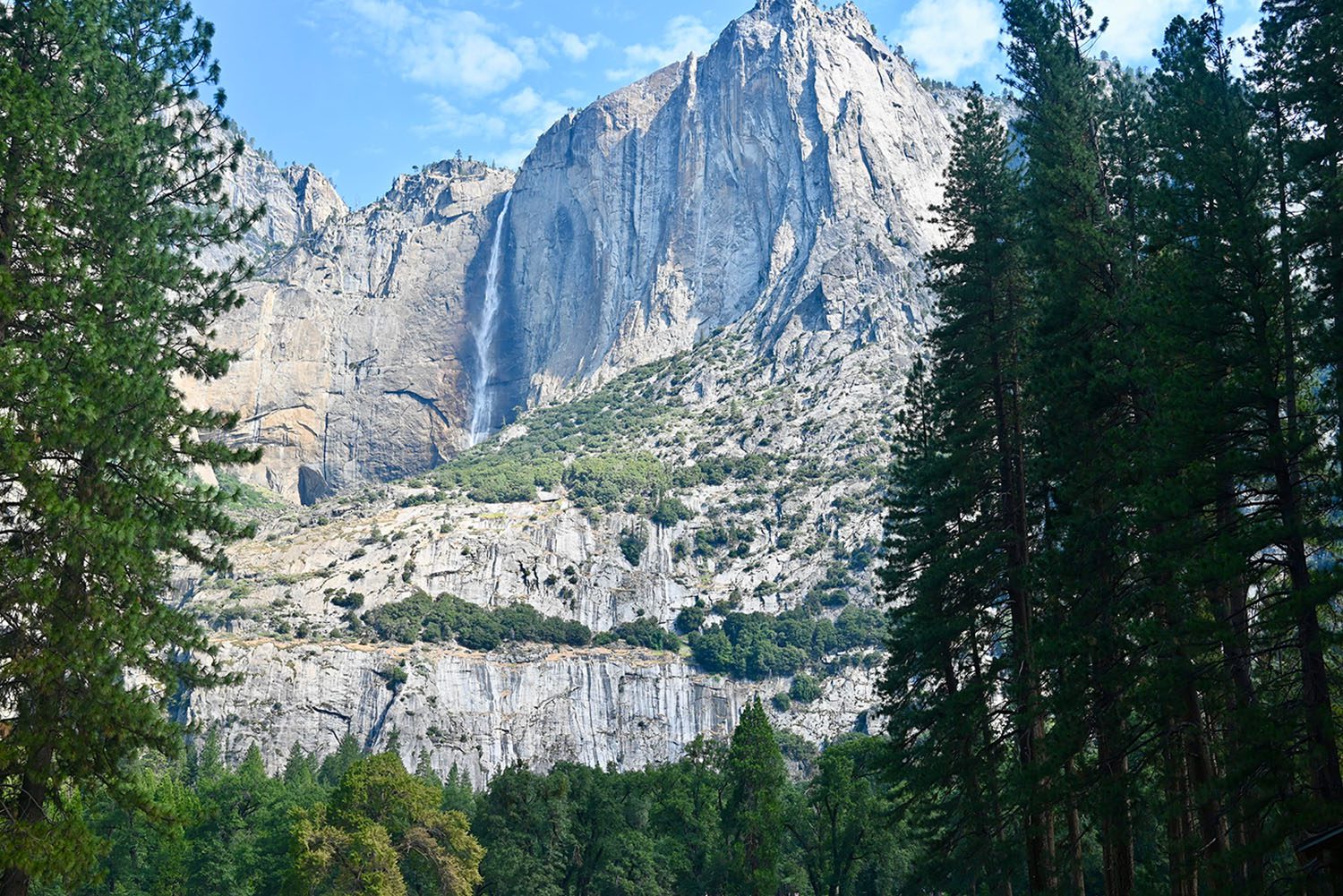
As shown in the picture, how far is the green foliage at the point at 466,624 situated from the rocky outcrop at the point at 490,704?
90.4 inches

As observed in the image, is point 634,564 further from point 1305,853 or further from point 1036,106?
point 1305,853

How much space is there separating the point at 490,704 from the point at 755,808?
7328 cm

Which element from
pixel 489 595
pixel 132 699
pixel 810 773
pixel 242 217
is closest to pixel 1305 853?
pixel 132 699

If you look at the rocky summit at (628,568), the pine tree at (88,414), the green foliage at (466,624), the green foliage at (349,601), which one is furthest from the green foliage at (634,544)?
the pine tree at (88,414)

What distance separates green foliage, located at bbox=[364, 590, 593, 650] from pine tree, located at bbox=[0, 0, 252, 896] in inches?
4262

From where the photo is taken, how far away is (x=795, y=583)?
144 meters

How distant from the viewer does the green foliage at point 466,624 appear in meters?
126

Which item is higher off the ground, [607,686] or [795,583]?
[795,583]

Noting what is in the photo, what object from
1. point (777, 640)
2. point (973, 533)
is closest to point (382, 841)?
point (973, 533)

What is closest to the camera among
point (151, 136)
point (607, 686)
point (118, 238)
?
point (118, 238)

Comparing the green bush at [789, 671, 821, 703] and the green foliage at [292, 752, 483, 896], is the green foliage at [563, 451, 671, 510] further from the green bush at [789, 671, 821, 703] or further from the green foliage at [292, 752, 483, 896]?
the green foliage at [292, 752, 483, 896]

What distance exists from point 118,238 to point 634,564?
4997 inches

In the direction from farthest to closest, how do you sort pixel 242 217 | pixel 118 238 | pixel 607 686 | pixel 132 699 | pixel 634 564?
pixel 634 564, pixel 607 686, pixel 242 217, pixel 118 238, pixel 132 699

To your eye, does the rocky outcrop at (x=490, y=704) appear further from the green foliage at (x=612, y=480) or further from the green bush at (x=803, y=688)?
the green foliage at (x=612, y=480)
